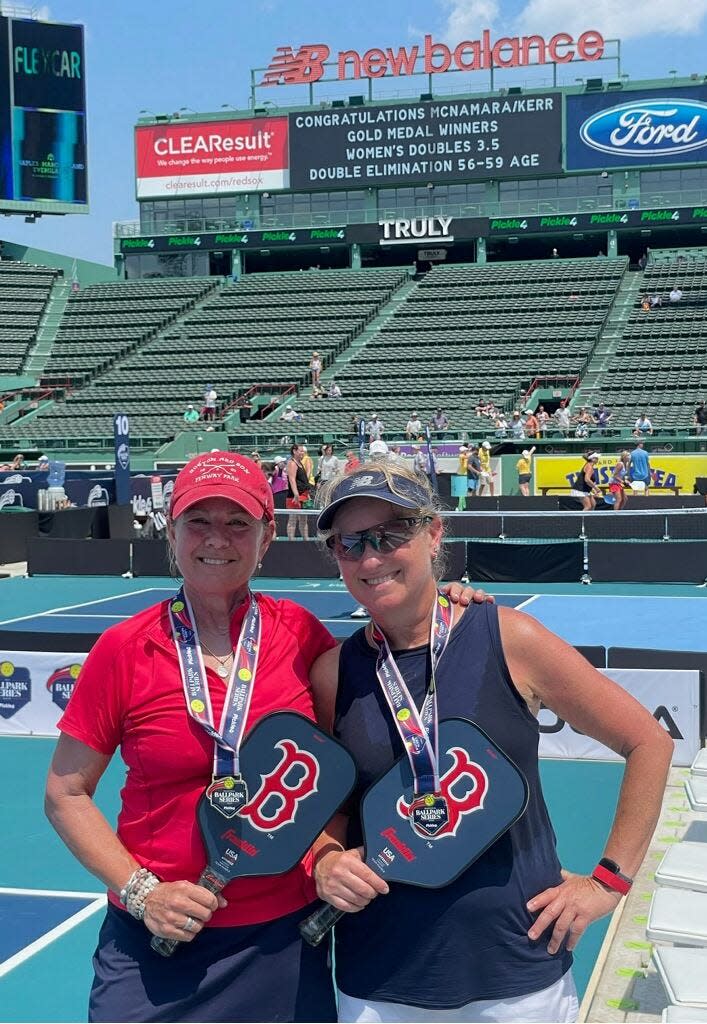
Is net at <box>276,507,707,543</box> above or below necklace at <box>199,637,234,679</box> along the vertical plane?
below

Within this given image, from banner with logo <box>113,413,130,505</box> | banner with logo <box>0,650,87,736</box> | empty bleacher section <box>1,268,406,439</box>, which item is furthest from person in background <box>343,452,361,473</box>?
empty bleacher section <box>1,268,406,439</box>

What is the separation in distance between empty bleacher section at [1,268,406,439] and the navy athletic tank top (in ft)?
135

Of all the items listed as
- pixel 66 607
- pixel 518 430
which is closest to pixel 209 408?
pixel 518 430

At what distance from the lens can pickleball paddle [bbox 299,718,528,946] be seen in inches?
110

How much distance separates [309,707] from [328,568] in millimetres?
18638

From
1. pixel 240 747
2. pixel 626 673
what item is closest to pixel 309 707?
pixel 240 747

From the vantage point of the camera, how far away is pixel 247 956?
9.64 ft

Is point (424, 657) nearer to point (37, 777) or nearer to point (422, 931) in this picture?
point (422, 931)

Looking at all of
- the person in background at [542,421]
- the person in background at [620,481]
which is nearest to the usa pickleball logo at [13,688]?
the person in background at [620,481]

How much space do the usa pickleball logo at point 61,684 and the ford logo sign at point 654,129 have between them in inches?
1851

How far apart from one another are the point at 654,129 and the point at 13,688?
4796cm

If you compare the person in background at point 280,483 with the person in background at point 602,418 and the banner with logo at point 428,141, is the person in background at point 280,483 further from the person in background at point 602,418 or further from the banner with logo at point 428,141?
the banner with logo at point 428,141

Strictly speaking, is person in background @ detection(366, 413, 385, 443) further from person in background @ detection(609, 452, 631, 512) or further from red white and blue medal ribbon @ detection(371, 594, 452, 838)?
red white and blue medal ribbon @ detection(371, 594, 452, 838)

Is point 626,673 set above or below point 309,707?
below
